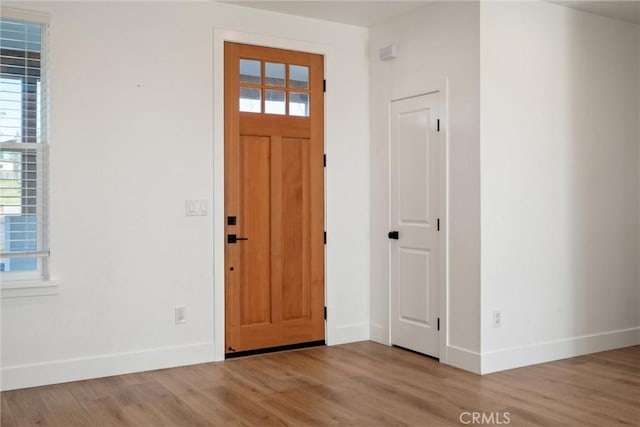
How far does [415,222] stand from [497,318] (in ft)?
3.24

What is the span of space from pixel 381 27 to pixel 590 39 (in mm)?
1695

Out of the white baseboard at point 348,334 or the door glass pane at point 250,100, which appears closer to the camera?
the door glass pane at point 250,100

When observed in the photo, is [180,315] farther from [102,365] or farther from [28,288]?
[28,288]

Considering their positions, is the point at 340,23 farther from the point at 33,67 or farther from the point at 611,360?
the point at 611,360

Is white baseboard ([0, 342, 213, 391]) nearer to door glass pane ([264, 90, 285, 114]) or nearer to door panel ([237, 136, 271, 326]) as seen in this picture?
door panel ([237, 136, 271, 326])

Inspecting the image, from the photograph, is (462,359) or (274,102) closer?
(462,359)

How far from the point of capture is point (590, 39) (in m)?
5.10

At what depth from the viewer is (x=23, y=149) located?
13.6ft

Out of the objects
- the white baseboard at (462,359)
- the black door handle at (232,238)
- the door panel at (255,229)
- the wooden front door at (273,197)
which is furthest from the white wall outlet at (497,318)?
the black door handle at (232,238)

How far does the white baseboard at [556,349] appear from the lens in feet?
14.6

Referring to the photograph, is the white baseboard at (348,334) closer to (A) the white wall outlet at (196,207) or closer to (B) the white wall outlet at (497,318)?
(B) the white wall outlet at (497,318)

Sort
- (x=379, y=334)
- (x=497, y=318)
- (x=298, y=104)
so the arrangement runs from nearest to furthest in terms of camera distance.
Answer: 1. (x=497, y=318)
2. (x=298, y=104)
3. (x=379, y=334)

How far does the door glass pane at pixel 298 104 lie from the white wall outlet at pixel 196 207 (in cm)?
107

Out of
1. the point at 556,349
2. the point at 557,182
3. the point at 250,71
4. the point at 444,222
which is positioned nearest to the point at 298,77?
the point at 250,71
